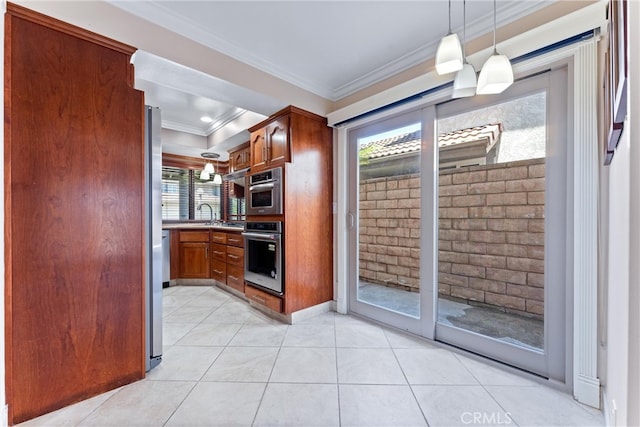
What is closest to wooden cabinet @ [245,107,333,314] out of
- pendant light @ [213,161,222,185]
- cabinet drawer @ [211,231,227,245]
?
cabinet drawer @ [211,231,227,245]

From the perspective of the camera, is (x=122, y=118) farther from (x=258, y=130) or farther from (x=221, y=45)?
(x=258, y=130)

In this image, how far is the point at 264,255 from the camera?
117 inches

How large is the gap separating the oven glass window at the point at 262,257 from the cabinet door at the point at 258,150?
86 centimetres

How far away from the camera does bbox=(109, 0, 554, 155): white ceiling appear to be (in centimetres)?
167

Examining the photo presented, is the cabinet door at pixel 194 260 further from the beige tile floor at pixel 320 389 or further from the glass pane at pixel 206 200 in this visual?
the beige tile floor at pixel 320 389

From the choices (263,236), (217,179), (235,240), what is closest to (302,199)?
(263,236)

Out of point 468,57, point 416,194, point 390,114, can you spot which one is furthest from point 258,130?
point 468,57

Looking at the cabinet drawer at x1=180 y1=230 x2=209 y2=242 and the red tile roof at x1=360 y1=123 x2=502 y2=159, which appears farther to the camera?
the cabinet drawer at x1=180 y1=230 x2=209 y2=242

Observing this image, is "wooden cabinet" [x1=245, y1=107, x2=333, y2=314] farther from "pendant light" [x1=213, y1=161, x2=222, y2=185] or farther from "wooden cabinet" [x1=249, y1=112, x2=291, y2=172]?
"pendant light" [x1=213, y1=161, x2=222, y2=185]

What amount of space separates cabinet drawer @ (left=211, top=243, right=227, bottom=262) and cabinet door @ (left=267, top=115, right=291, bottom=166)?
1.67 m

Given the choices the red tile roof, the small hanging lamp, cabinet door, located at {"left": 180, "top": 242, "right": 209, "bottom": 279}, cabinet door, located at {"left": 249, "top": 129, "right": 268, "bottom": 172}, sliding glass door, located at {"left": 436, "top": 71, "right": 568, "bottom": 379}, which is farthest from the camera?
the small hanging lamp

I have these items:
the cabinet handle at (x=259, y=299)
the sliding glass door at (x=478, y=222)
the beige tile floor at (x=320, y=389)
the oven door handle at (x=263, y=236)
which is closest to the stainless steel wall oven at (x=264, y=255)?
the oven door handle at (x=263, y=236)

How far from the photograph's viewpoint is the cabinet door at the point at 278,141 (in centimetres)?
262

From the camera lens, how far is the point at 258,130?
118 inches
